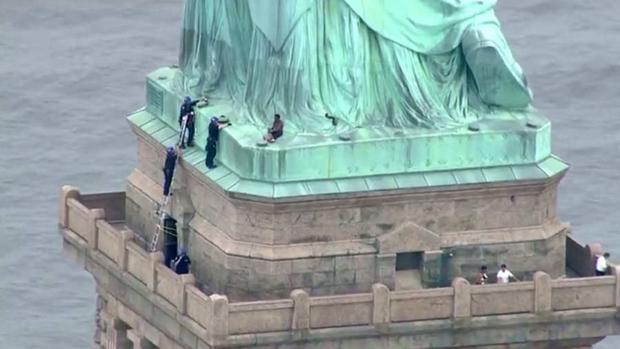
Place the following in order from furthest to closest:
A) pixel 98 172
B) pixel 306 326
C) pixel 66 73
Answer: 1. pixel 66 73
2. pixel 98 172
3. pixel 306 326

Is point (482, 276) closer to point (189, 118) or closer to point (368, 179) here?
point (368, 179)

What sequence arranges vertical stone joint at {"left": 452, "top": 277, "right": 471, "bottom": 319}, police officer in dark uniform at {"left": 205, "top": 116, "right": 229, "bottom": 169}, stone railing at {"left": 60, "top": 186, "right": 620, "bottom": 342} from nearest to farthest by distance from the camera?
stone railing at {"left": 60, "top": 186, "right": 620, "bottom": 342}, vertical stone joint at {"left": 452, "top": 277, "right": 471, "bottom": 319}, police officer in dark uniform at {"left": 205, "top": 116, "right": 229, "bottom": 169}

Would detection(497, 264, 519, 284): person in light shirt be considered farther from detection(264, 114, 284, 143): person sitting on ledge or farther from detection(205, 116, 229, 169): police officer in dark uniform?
detection(205, 116, 229, 169): police officer in dark uniform

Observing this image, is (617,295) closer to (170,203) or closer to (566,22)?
(170,203)

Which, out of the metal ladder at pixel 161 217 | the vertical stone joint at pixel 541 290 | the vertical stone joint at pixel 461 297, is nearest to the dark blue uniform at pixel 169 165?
the metal ladder at pixel 161 217

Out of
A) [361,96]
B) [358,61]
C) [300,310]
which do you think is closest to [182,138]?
[361,96]

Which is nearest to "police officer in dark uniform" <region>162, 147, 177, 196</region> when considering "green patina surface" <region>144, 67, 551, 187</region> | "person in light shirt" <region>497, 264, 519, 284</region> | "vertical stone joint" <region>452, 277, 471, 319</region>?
"green patina surface" <region>144, 67, 551, 187</region>

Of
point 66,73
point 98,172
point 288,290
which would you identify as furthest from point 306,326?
point 66,73
